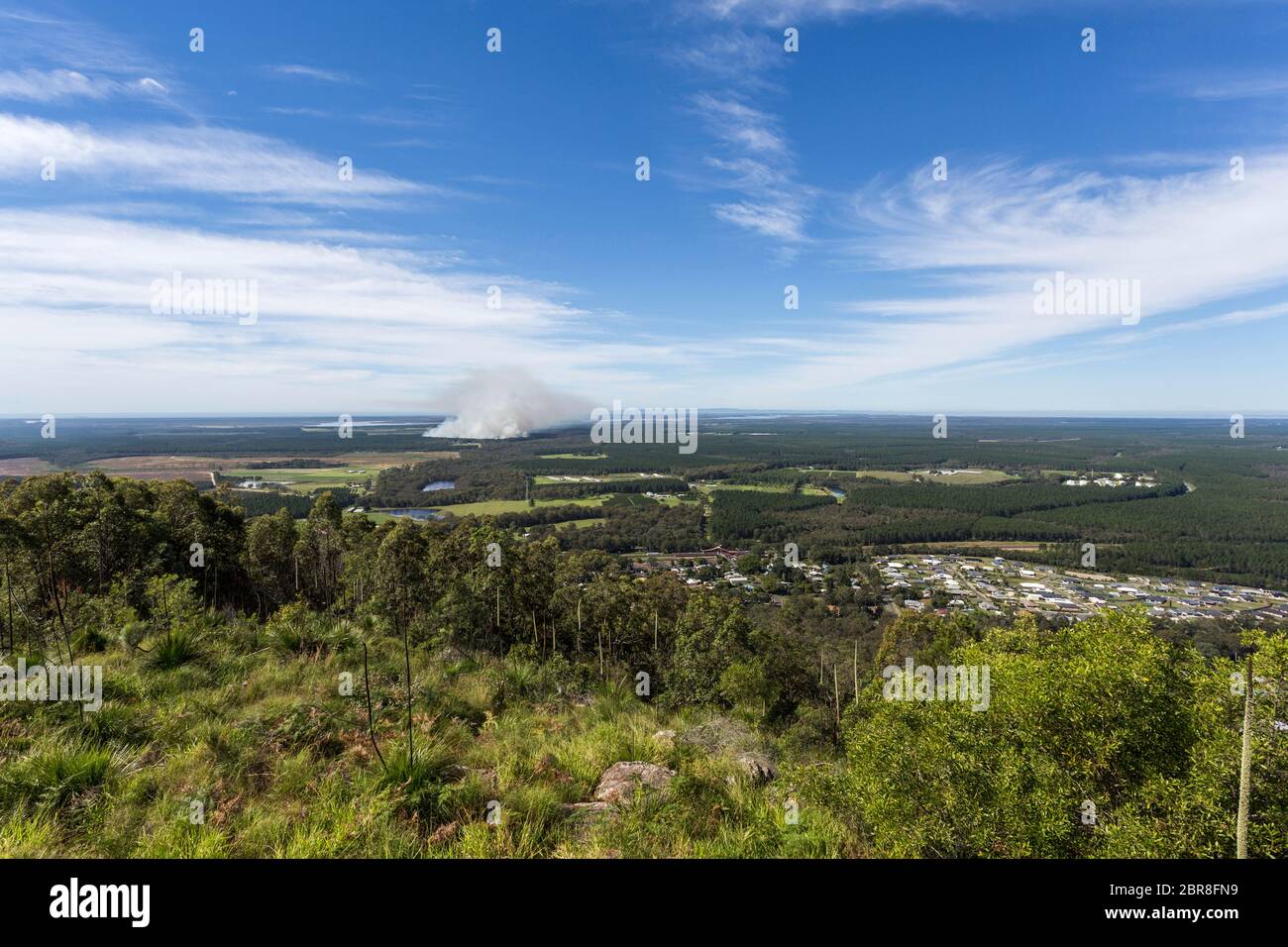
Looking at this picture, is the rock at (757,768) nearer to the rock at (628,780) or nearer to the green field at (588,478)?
the rock at (628,780)

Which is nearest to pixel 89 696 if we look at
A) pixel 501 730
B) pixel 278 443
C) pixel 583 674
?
pixel 501 730

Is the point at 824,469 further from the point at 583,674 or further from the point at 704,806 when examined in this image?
the point at 704,806

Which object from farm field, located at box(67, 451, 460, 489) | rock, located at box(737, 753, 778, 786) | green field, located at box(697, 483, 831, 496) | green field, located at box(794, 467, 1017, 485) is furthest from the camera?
green field, located at box(794, 467, 1017, 485)

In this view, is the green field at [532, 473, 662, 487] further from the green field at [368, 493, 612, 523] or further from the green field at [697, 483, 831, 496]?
the green field at [697, 483, 831, 496]

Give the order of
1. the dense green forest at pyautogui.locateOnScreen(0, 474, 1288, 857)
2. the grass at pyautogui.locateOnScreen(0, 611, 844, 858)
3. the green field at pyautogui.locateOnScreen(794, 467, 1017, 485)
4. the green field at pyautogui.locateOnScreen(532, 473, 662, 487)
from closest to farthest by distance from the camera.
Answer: the grass at pyautogui.locateOnScreen(0, 611, 844, 858)
the dense green forest at pyautogui.locateOnScreen(0, 474, 1288, 857)
the green field at pyautogui.locateOnScreen(532, 473, 662, 487)
the green field at pyautogui.locateOnScreen(794, 467, 1017, 485)

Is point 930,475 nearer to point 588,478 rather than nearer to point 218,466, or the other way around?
point 588,478

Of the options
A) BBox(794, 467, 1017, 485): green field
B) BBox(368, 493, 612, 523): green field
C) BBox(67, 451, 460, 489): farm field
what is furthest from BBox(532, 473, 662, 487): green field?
BBox(794, 467, 1017, 485): green field
